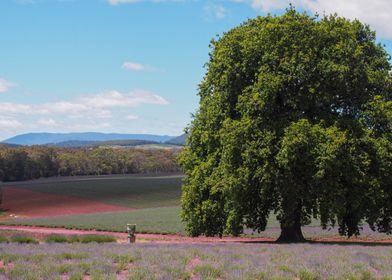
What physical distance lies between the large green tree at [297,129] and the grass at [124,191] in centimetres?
6481

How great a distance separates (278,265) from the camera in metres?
16.1

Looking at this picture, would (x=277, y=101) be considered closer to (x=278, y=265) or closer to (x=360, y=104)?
(x=360, y=104)

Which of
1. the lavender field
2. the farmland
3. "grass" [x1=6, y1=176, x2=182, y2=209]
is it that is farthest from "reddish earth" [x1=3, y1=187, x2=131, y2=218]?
the lavender field

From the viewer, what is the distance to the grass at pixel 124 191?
101938 mm

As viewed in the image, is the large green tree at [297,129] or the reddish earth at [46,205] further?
the reddish earth at [46,205]

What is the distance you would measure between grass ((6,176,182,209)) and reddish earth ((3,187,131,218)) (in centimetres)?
370

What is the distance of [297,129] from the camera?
27312mm

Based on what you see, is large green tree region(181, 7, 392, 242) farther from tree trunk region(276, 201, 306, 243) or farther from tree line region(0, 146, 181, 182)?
tree line region(0, 146, 181, 182)

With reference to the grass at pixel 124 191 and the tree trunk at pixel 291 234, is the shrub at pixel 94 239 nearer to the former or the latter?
the tree trunk at pixel 291 234

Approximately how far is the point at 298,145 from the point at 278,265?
11.9 metres

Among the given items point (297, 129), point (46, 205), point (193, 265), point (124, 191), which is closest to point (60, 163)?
point (124, 191)

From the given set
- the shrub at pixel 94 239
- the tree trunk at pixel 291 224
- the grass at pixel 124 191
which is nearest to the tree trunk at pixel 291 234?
the tree trunk at pixel 291 224

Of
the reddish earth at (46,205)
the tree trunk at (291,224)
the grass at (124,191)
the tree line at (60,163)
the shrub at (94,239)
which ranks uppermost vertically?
the tree line at (60,163)

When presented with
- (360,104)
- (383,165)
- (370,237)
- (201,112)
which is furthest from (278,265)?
(370,237)
